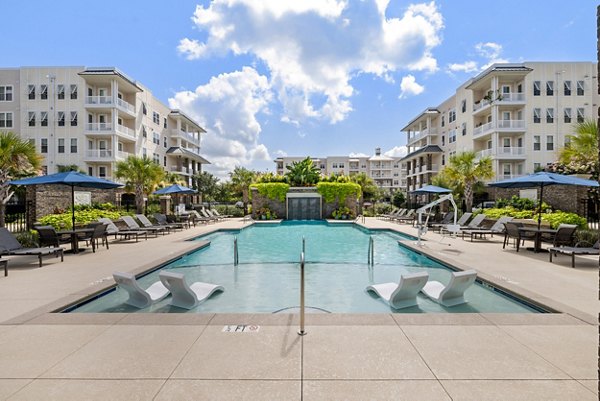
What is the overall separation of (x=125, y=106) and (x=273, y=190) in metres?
20.1

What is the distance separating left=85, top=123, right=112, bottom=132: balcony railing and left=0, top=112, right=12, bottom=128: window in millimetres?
8311

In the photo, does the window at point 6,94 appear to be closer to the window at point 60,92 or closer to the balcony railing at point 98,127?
the window at point 60,92

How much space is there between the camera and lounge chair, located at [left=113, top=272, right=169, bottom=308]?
5.73 meters

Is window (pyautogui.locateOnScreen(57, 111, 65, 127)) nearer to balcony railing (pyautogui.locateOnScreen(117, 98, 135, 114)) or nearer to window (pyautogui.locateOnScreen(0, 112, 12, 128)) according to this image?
window (pyautogui.locateOnScreen(0, 112, 12, 128))

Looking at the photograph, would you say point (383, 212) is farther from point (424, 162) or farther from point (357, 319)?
point (357, 319)

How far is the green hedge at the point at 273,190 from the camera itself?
27625 mm

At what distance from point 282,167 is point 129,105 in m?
59.3

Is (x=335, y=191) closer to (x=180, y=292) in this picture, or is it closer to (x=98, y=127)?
(x=180, y=292)

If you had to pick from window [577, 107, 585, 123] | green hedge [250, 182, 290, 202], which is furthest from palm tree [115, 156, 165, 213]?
window [577, 107, 585, 123]

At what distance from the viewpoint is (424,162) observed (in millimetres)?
46250

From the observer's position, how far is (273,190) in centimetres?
2762

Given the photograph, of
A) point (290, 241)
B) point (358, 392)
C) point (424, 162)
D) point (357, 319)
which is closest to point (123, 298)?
point (357, 319)

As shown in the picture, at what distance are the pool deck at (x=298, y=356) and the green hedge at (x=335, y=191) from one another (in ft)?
72.9

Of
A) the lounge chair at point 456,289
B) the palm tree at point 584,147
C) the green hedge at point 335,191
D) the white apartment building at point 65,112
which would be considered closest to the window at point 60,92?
the white apartment building at point 65,112
